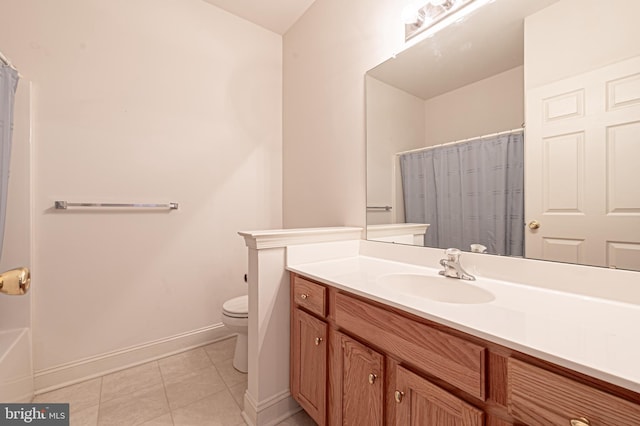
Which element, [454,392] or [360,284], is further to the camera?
[360,284]

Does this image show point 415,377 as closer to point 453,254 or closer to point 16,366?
point 453,254

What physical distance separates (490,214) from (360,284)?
2.09 feet

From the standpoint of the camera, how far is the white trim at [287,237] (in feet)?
4.19

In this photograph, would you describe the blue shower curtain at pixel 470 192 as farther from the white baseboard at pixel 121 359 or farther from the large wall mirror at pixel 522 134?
the white baseboard at pixel 121 359

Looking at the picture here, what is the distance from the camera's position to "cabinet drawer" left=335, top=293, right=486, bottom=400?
0.65 m

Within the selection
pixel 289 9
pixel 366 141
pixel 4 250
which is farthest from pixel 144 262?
pixel 289 9

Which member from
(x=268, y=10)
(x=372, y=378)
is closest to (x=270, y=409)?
(x=372, y=378)

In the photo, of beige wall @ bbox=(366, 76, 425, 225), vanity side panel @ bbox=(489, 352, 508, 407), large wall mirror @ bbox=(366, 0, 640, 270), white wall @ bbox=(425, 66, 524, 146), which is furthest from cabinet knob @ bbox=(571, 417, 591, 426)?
beige wall @ bbox=(366, 76, 425, 225)

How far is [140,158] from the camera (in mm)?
1849

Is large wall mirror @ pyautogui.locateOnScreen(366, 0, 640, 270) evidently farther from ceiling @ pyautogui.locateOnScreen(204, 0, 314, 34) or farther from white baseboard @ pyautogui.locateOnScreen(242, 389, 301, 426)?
ceiling @ pyautogui.locateOnScreen(204, 0, 314, 34)

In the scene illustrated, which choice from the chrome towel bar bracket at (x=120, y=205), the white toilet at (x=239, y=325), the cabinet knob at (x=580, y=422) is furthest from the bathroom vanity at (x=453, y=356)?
the chrome towel bar bracket at (x=120, y=205)

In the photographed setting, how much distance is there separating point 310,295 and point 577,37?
1380mm

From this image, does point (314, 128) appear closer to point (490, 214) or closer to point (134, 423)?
point (490, 214)

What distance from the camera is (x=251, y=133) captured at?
232 cm
